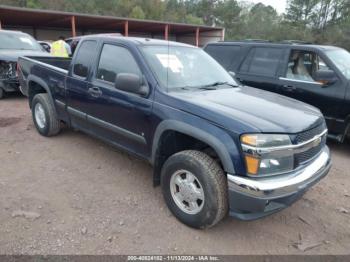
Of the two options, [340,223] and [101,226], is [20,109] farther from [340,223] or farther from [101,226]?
[340,223]

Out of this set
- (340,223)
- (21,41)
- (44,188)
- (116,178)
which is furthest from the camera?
(21,41)

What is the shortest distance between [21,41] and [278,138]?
8.85m

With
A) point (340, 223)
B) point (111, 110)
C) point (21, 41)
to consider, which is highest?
point (21, 41)

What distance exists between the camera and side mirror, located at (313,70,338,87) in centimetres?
503

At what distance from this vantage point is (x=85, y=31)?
95.5ft

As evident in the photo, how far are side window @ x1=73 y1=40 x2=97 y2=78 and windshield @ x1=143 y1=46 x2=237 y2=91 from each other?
0.99 m

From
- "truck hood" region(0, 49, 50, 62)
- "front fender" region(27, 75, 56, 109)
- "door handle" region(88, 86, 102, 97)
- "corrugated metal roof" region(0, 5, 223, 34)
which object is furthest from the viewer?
"corrugated metal roof" region(0, 5, 223, 34)

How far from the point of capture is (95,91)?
12.8ft

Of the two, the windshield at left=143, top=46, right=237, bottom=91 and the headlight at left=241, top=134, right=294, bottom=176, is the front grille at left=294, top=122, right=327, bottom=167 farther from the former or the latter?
the windshield at left=143, top=46, right=237, bottom=91

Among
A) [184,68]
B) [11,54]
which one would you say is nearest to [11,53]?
[11,54]

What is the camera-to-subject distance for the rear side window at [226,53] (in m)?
6.40

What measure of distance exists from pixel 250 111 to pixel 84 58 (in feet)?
8.33

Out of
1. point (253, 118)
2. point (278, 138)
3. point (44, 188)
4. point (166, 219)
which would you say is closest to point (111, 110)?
point (44, 188)

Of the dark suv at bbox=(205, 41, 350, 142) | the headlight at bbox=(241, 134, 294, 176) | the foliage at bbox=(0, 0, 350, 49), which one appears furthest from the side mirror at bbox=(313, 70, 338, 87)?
the foliage at bbox=(0, 0, 350, 49)
